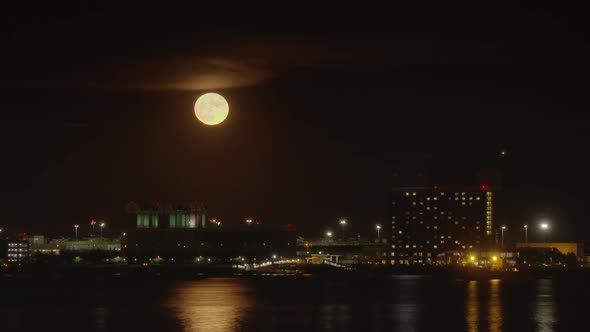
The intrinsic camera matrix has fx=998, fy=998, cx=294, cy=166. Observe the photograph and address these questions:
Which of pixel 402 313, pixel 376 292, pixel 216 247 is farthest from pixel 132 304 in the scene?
pixel 216 247

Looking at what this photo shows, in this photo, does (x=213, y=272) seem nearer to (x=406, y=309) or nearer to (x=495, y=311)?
(x=406, y=309)

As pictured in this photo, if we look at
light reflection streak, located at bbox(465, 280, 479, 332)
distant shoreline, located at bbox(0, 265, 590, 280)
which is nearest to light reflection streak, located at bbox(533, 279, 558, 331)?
light reflection streak, located at bbox(465, 280, 479, 332)

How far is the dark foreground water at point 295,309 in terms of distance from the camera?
49094 mm

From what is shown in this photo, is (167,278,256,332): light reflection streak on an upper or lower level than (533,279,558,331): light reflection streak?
upper

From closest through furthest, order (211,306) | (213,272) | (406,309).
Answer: (406,309), (211,306), (213,272)

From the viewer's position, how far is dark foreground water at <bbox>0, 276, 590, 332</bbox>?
49.1 metres

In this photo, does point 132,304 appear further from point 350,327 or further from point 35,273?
point 35,273

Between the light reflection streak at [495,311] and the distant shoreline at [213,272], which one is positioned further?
the distant shoreline at [213,272]

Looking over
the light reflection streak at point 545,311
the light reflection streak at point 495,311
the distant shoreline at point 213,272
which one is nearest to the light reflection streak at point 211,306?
the light reflection streak at point 495,311

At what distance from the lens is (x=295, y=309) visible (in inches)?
2308

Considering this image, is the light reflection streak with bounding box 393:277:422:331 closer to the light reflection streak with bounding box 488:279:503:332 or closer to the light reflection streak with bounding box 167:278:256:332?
the light reflection streak with bounding box 488:279:503:332

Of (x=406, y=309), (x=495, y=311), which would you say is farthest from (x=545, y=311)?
(x=406, y=309)

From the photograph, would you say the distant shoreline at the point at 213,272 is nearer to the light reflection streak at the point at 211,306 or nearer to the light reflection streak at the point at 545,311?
the light reflection streak at the point at 211,306

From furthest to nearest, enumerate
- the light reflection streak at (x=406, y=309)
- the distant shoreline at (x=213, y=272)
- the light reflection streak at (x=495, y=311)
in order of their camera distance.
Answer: the distant shoreline at (x=213, y=272)
the light reflection streak at (x=406, y=309)
the light reflection streak at (x=495, y=311)
